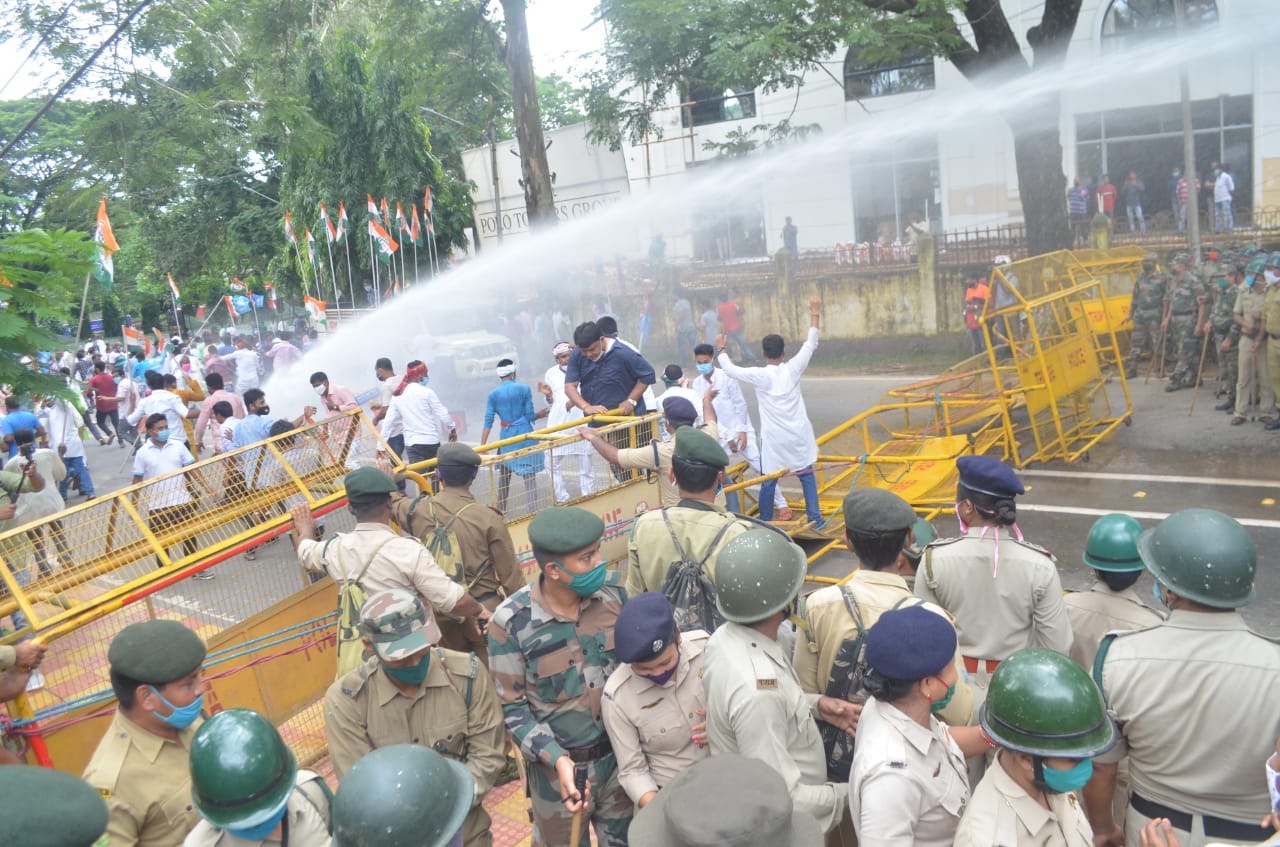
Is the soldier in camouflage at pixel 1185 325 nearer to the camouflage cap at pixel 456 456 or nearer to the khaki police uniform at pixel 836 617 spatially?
the camouflage cap at pixel 456 456

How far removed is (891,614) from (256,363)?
57.2ft

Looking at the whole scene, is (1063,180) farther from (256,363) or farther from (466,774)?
(466,774)

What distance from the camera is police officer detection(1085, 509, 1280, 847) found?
8.96 ft

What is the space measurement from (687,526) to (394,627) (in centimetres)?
137

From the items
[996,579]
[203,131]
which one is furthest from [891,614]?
[203,131]

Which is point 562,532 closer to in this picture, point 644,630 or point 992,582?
point 644,630

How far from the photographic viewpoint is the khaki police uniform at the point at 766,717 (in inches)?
110

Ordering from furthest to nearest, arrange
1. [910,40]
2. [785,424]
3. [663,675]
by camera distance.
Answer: [910,40], [785,424], [663,675]

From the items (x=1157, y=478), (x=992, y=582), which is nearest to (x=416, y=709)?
(x=992, y=582)

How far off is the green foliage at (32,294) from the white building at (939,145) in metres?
16.4

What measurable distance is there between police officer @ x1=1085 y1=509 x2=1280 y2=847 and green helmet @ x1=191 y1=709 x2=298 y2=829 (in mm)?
2444

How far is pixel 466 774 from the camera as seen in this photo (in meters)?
2.59

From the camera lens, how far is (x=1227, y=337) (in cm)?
1166

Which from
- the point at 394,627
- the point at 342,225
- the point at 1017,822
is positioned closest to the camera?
the point at 1017,822
